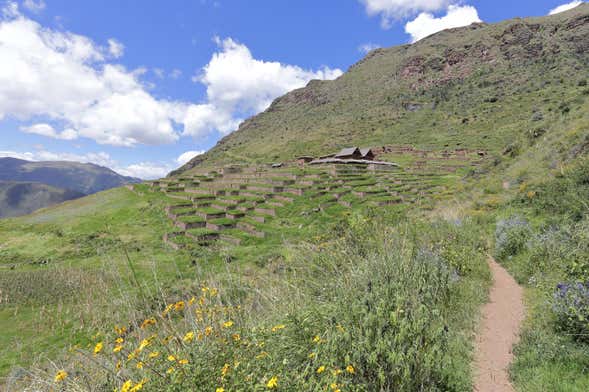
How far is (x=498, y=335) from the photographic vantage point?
4633 mm

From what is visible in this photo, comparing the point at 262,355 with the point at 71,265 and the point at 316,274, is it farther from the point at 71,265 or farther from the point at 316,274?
the point at 71,265

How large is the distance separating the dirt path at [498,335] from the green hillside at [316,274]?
18 cm

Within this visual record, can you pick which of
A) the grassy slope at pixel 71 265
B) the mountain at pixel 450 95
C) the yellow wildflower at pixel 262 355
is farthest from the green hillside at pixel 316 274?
the mountain at pixel 450 95

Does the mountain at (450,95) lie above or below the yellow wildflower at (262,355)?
above

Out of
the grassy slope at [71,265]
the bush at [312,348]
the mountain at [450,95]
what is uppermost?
the mountain at [450,95]

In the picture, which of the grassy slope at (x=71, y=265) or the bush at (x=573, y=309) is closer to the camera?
the bush at (x=573, y=309)

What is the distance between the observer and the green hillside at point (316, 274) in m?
3.09

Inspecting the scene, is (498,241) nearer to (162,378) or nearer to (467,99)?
(162,378)

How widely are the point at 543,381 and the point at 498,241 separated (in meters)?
5.19

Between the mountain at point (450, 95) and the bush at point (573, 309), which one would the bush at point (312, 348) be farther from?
the mountain at point (450, 95)

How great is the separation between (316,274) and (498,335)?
3.24m

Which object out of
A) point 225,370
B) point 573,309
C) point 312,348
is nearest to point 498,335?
point 573,309

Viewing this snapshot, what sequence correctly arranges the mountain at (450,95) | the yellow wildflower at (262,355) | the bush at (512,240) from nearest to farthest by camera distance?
the yellow wildflower at (262,355) < the bush at (512,240) < the mountain at (450,95)

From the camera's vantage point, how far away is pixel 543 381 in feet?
11.3
